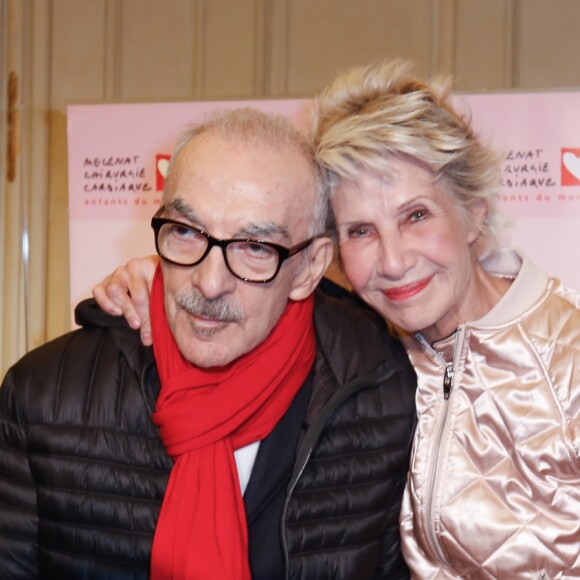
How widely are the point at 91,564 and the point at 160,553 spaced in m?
0.16

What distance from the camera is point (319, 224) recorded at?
1.66 m

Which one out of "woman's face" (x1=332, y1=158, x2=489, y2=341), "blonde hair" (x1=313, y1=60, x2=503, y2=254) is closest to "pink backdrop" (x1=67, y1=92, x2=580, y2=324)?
"blonde hair" (x1=313, y1=60, x2=503, y2=254)

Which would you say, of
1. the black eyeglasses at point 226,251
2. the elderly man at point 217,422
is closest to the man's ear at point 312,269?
the elderly man at point 217,422

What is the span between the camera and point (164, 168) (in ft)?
7.57

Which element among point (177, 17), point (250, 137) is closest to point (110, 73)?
point (177, 17)

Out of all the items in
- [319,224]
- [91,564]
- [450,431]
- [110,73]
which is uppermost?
[110,73]

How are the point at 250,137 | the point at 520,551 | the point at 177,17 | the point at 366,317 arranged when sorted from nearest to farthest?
the point at 520,551
the point at 250,137
the point at 366,317
the point at 177,17

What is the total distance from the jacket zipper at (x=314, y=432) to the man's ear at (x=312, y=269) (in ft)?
0.75

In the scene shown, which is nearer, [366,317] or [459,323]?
[459,323]

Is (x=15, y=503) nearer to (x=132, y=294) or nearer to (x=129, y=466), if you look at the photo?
(x=129, y=466)

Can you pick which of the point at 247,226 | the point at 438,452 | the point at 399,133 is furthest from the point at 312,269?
the point at 438,452

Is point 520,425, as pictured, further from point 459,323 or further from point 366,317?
point 366,317

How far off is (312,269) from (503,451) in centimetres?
55

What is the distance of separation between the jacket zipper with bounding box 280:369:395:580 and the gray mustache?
26 cm
